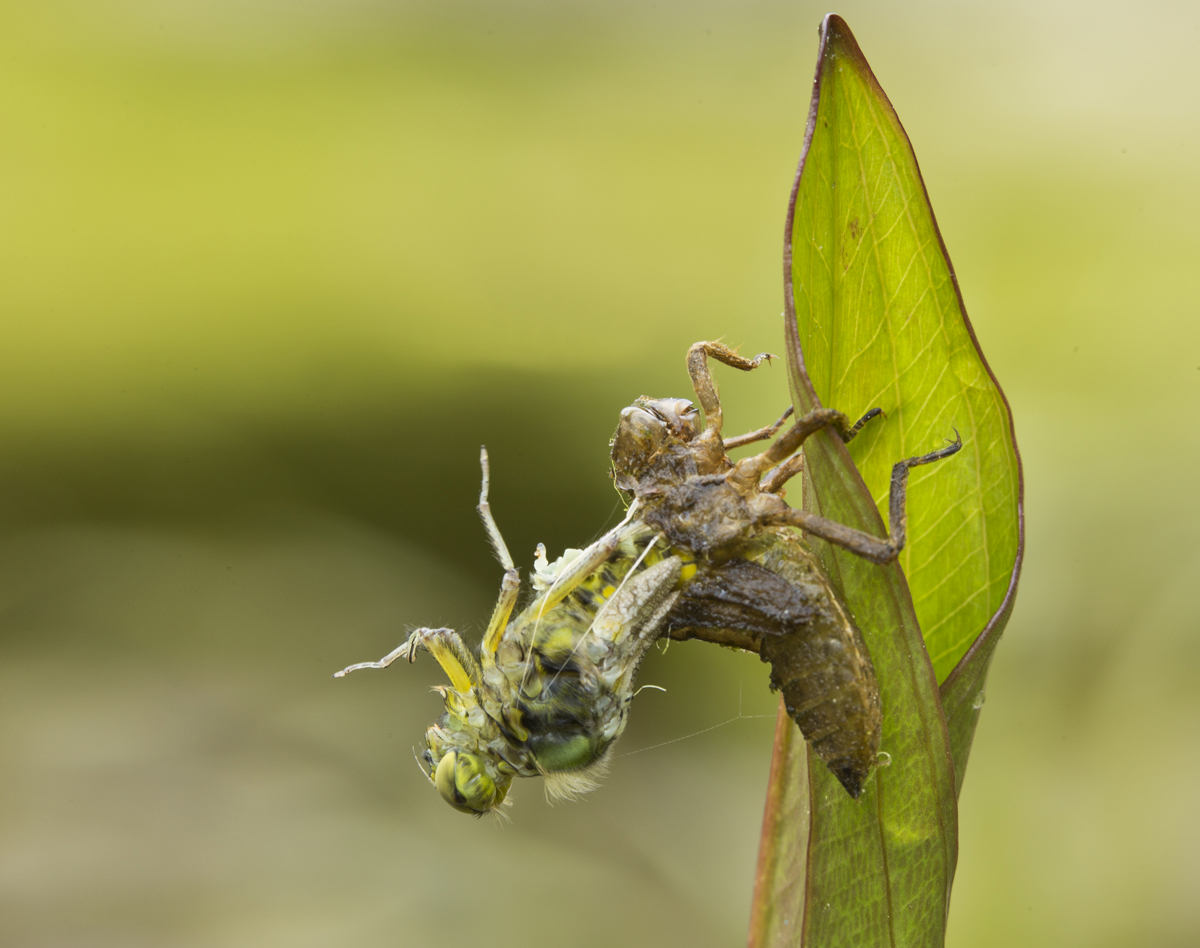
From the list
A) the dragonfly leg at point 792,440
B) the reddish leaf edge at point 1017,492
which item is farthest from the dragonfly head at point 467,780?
the reddish leaf edge at point 1017,492

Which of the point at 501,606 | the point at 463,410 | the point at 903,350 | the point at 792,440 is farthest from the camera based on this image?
the point at 463,410

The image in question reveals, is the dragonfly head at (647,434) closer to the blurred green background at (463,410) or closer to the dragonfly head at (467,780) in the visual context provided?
the dragonfly head at (467,780)

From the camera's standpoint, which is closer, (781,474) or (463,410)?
(781,474)

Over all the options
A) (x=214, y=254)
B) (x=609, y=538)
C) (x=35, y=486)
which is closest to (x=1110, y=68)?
(x=609, y=538)

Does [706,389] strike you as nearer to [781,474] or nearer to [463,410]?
[781,474]

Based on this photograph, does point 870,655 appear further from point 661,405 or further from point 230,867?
point 230,867

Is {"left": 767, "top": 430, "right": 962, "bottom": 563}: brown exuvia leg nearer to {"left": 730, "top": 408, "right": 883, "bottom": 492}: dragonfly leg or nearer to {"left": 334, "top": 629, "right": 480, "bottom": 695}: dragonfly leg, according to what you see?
{"left": 730, "top": 408, "right": 883, "bottom": 492}: dragonfly leg

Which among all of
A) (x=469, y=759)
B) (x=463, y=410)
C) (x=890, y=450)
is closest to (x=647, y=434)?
(x=890, y=450)

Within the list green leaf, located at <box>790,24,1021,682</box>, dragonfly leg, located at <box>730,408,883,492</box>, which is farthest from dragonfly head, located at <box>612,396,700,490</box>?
green leaf, located at <box>790,24,1021,682</box>
